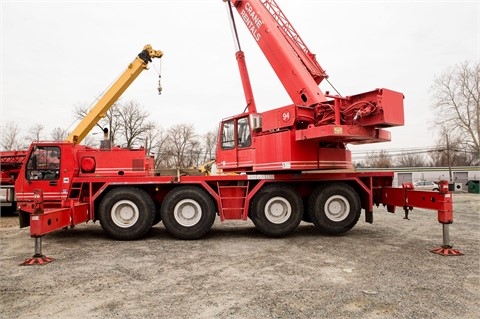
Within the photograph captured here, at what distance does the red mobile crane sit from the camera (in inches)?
340

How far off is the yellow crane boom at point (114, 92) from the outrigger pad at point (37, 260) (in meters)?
6.70

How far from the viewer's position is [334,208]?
9.20 m

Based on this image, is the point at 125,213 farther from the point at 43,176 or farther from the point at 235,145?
the point at 235,145

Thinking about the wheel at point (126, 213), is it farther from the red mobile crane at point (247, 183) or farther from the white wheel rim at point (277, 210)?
the white wheel rim at point (277, 210)

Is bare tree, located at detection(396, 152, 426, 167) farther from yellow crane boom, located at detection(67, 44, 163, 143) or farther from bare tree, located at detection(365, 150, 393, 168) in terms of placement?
yellow crane boom, located at detection(67, 44, 163, 143)

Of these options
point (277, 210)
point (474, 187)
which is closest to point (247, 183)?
point (277, 210)

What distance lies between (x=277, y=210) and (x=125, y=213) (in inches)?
146

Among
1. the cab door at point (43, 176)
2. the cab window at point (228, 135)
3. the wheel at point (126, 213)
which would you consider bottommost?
the wheel at point (126, 213)

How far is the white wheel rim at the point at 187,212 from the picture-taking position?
895 centimetres

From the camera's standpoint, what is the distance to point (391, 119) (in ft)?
24.9

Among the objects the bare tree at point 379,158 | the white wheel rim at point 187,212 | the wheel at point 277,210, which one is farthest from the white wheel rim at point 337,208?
the bare tree at point 379,158

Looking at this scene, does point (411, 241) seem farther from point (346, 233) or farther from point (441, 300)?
point (441, 300)

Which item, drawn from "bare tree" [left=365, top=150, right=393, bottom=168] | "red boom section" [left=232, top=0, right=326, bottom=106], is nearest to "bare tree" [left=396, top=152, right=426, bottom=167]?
"bare tree" [left=365, top=150, right=393, bottom=168]

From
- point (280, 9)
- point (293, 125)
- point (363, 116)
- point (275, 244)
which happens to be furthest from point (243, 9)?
point (275, 244)
